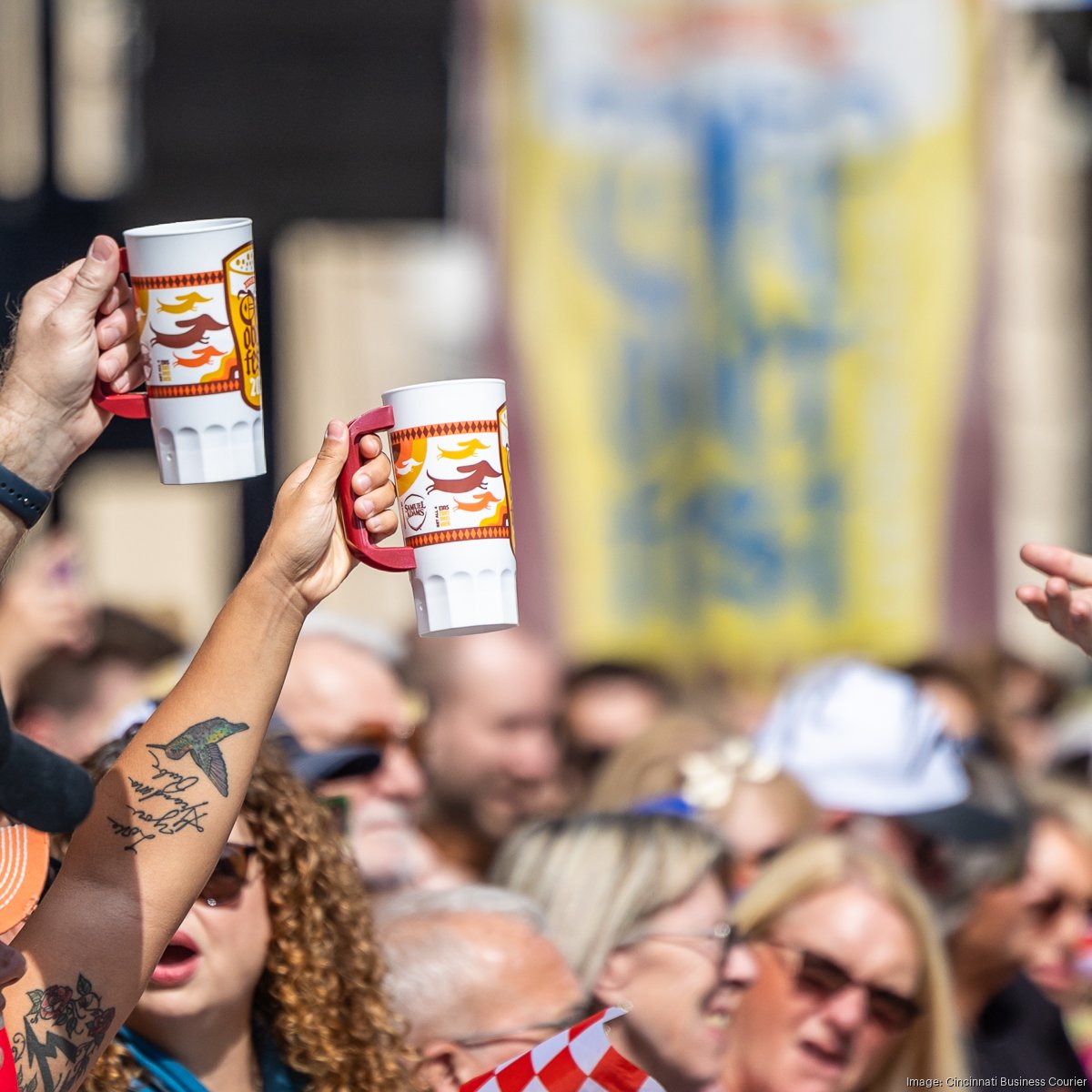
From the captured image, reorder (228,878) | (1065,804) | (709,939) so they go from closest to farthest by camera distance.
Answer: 1. (228,878)
2. (709,939)
3. (1065,804)

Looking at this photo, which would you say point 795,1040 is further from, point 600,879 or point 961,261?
point 961,261

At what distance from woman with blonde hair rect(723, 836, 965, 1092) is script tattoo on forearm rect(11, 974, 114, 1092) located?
5.09ft

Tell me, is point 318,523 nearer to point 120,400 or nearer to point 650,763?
point 120,400

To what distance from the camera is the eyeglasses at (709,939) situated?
2852 mm

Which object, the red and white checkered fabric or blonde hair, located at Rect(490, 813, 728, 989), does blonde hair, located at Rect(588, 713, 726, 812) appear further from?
the red and white checkered fabric

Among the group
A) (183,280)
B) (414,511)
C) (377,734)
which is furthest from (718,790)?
(183,280)

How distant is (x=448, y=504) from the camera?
1.88 m

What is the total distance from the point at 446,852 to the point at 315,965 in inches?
78.2

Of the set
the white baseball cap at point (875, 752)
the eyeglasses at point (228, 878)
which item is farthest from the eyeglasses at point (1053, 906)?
the eyeglasses at point (228, 878)

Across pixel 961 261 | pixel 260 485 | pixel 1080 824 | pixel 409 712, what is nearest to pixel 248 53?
pixel 260 485

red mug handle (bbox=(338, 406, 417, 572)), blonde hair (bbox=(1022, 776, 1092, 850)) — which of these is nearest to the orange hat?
red mug handle (bbox=(338, 406, 417, 572))

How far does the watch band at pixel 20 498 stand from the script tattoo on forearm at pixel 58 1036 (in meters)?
0.47

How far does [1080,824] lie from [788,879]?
165 cm

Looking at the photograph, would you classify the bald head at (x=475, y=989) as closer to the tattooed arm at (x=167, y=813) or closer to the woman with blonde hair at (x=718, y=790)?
the tattooed arm at (x=167, y=813)
